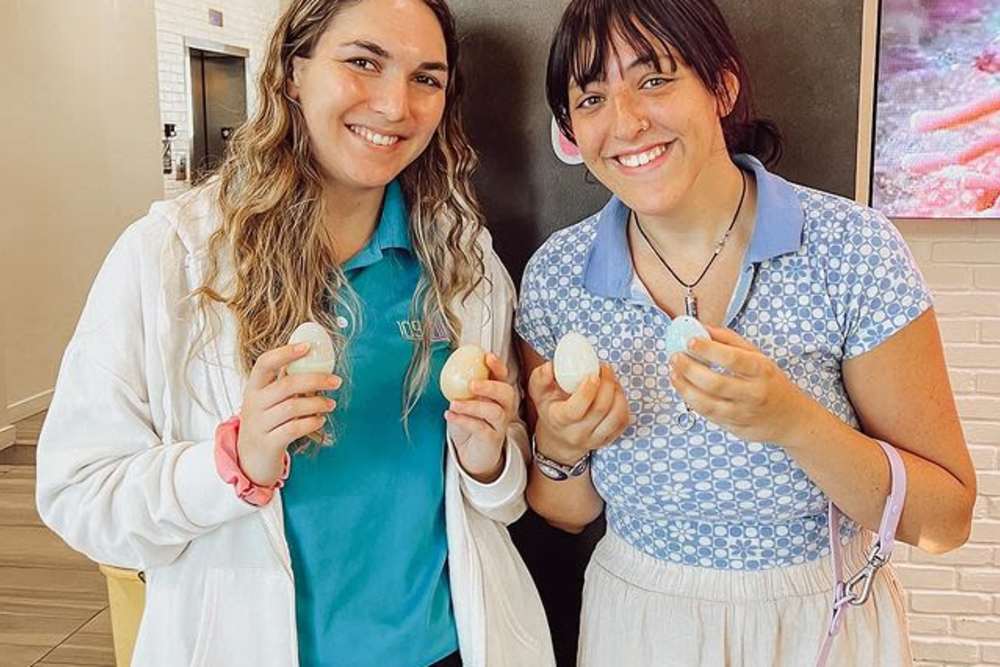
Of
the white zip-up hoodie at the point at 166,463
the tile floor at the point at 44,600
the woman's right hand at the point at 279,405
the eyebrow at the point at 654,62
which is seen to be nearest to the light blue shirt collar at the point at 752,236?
the eyebrow at the point at 654,62

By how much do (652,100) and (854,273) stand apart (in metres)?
0.34

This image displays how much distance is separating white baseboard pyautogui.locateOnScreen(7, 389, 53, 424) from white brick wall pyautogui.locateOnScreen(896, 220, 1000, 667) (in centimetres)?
489

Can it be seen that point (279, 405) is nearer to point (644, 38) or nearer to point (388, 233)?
point (388, 233)

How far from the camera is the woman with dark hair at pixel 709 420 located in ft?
4.20

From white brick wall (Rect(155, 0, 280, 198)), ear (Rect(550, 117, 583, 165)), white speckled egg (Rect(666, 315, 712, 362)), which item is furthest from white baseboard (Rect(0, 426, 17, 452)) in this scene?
white speckled egg (Rect(666, 315, 712, 362))

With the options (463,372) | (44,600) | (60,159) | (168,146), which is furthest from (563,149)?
(168,146)

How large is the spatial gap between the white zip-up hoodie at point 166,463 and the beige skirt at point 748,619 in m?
0.48

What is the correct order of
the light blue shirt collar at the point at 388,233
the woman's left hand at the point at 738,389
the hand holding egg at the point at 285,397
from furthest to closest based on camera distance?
the light blue shirt collar at the point at 388,233 → the hand holding egg at the point at 285,397 → the woman's left hand at the point at 738,389

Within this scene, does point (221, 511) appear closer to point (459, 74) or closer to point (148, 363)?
point (148, 363)

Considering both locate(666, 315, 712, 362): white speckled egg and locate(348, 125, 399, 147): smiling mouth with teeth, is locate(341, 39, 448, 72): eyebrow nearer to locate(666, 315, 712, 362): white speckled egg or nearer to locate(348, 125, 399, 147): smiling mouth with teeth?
locate(348, 125, 399, 147): smiling mouth with teeth

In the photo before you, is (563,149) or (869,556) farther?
(563,149)

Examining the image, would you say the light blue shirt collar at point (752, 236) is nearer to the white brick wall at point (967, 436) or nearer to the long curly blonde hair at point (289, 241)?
the long curly blonde hair at point (289, 241)

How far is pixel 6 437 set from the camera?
18.0 ft

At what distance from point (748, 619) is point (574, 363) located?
0.42 meters
